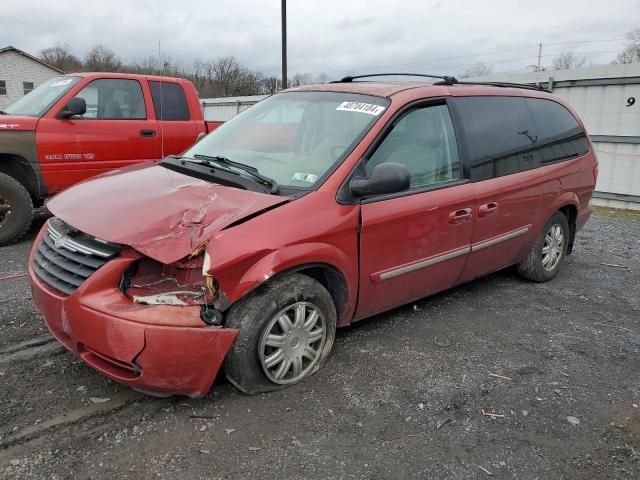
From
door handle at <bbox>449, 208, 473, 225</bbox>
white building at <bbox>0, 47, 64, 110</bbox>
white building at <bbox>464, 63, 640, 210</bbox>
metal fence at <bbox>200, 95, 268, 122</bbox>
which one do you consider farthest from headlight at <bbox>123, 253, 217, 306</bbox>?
white building at <bbox>0, 47, 64, 110</bbox>

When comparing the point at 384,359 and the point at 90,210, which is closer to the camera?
the point at 90,210

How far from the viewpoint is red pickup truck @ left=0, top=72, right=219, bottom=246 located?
19.4ft

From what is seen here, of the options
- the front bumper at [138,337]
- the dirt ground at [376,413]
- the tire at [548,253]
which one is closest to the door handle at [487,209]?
the dirt ground at [376,413]

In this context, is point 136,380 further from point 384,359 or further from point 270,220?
point 384,359

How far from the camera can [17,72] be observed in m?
37.5

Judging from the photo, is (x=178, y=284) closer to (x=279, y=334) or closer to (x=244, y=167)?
(x=279, y=334)

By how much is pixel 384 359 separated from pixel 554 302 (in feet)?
7.00

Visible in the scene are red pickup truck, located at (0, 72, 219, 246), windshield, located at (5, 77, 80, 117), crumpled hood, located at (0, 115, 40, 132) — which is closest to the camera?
crumpled hood, located at (0, 115, 40, 132)

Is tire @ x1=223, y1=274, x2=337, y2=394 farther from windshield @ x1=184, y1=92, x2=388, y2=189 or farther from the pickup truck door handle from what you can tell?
the pickup truck door handle

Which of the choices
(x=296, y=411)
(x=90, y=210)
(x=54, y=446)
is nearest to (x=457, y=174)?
(x=296, y=411)

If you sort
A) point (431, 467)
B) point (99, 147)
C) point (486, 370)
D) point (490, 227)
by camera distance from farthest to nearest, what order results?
point (99, 147) < point (490, 227) < point (486, 370) < point (431, 467)

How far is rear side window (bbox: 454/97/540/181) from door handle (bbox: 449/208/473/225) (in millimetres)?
286

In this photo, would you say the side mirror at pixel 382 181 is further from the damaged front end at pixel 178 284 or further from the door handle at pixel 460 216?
the damaged front end at pixel 178 284

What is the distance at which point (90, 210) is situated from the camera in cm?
303
